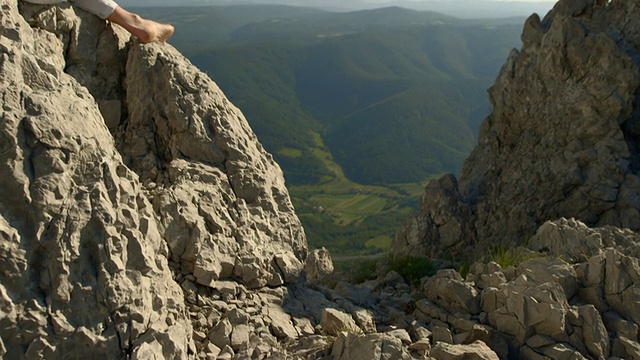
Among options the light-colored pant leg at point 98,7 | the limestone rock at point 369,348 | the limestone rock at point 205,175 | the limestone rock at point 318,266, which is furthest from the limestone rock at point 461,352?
the light-colored pant leg at point 98,7

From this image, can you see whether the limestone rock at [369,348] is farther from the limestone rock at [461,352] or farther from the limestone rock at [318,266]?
the limestone rock at [318,266]

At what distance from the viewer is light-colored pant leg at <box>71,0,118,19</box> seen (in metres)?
13.6

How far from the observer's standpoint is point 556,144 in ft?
73.0

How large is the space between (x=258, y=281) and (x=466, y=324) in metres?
4.25

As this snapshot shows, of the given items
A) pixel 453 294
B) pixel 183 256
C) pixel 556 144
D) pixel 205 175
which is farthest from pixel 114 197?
pixel 556 144

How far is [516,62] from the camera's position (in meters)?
25.7

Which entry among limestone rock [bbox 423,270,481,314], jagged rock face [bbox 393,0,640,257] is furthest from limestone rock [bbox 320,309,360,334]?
jagged rock face [bbox 393,0,640,257]

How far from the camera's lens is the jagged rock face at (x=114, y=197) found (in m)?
8.27

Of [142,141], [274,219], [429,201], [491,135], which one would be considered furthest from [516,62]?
[142,141]

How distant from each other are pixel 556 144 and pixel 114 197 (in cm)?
1802

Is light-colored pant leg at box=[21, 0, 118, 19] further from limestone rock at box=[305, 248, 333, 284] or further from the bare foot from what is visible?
limestone rock at box=[305, 248, 333, 284]

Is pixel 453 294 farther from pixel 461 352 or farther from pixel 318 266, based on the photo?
pixel 318 266

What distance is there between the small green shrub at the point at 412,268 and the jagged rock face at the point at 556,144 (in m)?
6.11

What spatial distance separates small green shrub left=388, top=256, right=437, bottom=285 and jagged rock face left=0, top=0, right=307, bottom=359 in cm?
322
